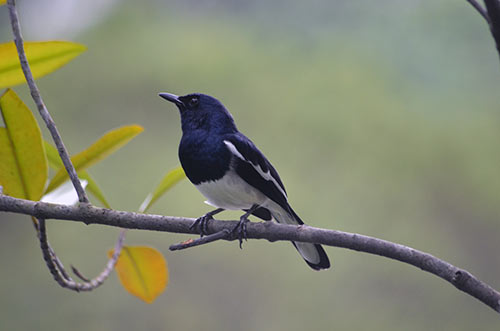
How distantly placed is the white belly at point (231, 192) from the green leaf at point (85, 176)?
0.26m

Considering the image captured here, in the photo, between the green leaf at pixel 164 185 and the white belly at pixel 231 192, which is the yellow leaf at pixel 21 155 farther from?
the white belly at pixel 231 192

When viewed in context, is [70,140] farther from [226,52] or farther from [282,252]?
[282,252]

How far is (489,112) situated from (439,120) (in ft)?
1.43

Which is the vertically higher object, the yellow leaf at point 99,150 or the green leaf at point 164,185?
the yellow leaf at point 99,150

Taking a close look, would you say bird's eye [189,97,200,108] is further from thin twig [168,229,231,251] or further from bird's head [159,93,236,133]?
thin twig [168,229,231,251]

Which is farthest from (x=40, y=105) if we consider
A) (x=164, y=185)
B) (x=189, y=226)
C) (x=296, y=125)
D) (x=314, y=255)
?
(x=296, y=125)

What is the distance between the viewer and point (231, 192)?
1528 millimetres

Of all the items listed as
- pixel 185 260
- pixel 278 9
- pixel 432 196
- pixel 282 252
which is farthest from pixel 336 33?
pixel 185 260

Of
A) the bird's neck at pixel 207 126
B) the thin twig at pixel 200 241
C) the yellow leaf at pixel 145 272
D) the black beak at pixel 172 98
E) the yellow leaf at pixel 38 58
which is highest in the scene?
the yellow leaf at pixel 38 58

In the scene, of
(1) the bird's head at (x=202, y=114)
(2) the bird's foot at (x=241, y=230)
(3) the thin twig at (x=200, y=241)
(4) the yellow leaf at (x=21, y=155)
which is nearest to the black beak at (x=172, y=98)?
(1) the bird's head at (x=202, y=114)

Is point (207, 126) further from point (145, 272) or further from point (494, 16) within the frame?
point (494, 16)

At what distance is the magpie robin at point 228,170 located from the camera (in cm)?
150

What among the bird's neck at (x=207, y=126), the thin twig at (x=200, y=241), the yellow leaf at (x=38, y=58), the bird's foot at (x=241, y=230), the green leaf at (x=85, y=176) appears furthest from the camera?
the bird's neck at (x=207, y=126)

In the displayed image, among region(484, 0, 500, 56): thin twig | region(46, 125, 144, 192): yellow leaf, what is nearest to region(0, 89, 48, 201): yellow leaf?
region(46, 125, 144, 192): yellow leaf
